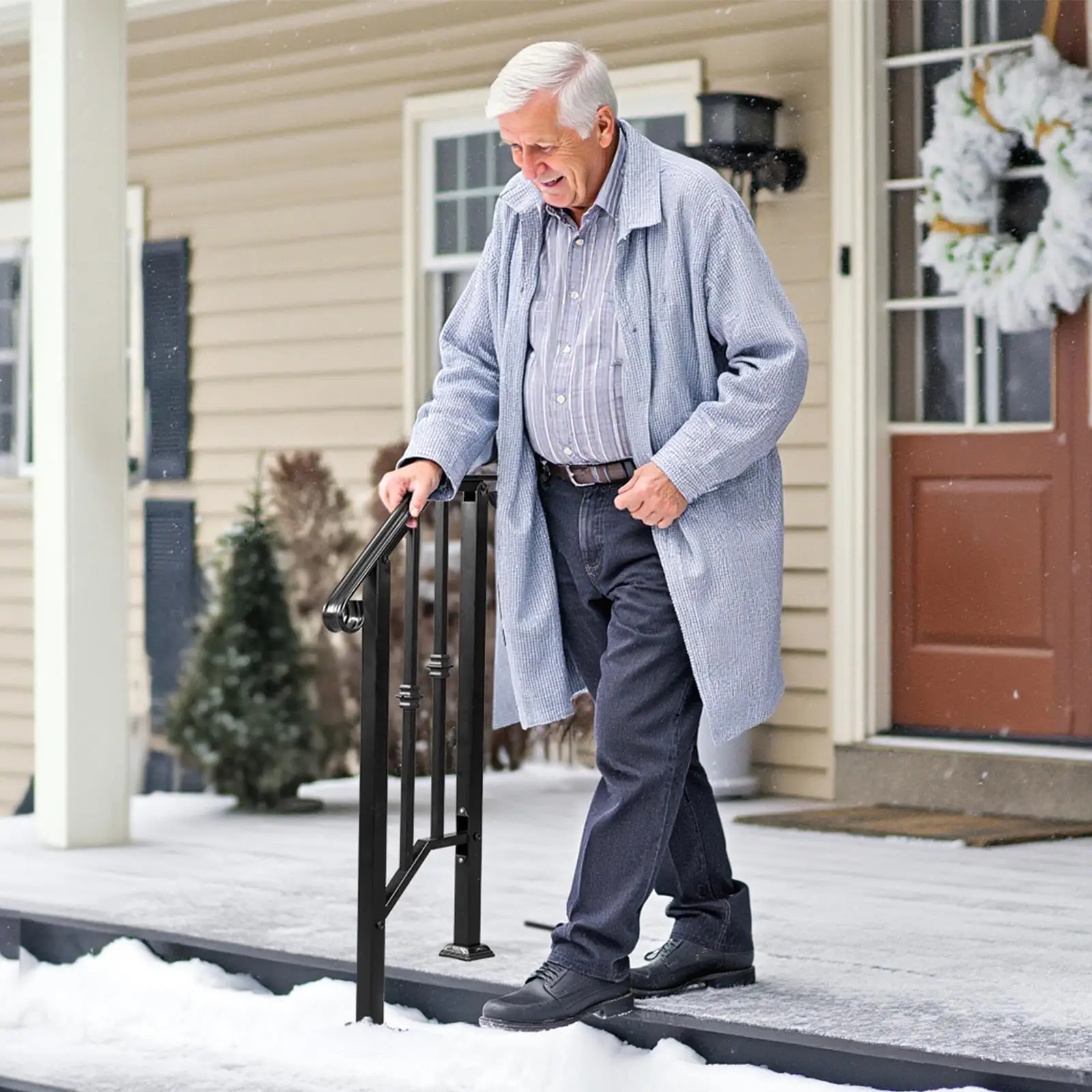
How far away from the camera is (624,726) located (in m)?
2.88

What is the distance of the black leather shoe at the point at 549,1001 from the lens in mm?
2848

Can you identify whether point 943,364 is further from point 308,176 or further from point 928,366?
point 308,176

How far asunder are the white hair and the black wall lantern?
263cm

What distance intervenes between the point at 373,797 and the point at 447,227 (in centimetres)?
368

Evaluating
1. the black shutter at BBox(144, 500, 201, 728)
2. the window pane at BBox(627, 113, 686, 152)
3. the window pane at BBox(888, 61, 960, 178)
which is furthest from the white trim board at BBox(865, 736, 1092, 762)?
the black shutter at BBox(144, 500, 201, 728)

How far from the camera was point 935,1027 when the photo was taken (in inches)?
113

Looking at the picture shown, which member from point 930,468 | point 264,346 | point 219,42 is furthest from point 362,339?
point 930,468

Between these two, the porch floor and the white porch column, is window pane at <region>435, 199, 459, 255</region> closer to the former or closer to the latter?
the white porch column

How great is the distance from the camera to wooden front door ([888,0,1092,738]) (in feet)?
16.5

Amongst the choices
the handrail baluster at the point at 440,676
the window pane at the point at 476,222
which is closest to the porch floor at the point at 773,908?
the handrail baluster at the point at 440,676

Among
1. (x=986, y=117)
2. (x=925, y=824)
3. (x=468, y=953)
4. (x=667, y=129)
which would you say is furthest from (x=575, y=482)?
(x=667, y=129)

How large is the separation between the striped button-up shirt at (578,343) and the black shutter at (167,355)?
4383mm

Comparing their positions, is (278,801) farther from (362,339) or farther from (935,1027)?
(935,1027)

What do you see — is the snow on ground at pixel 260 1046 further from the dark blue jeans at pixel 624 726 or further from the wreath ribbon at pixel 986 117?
the wreath ribbon at pixel 986 117
